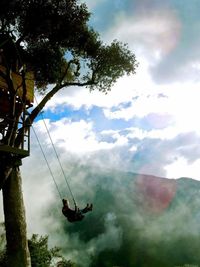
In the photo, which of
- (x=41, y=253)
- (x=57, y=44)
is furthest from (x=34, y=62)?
(x=41, y=253)

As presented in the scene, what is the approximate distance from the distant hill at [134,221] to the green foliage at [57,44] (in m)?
149

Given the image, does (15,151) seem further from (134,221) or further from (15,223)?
(134,221)

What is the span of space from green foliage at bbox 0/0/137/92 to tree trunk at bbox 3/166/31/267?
563 cm

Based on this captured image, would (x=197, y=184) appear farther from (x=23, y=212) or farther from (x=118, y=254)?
(x=23, y=212)

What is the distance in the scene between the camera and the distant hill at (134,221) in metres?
171

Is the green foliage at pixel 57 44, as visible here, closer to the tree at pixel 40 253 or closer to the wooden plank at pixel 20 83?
the wooden plank at pixel 20 83

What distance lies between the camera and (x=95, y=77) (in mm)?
22719

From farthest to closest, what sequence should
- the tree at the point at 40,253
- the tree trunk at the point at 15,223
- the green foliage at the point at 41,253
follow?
1. the green foliage at the point at 41,253
2. the tree at the point at 40,253
3. the tree trunk at the point at 15,223

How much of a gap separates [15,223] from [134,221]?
174346 mm

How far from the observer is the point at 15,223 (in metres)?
16.1

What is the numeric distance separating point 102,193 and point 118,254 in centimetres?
2727

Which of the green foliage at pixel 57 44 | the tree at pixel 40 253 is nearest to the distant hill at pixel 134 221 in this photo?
the tree at pixel 40 253

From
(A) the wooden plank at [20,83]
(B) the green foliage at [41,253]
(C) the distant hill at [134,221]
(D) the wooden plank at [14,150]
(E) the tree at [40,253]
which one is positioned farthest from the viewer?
(C) the distant hill at [134,221]

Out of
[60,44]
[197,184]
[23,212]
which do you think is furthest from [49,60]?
[197,184]
